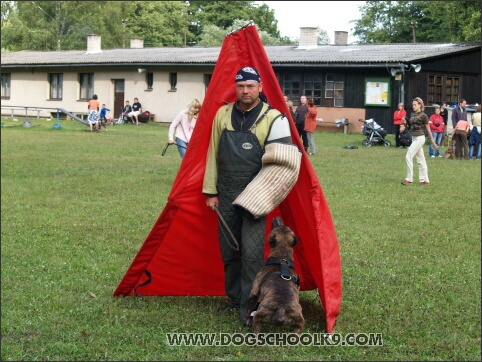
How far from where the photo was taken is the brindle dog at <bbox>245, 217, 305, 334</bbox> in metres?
6.38

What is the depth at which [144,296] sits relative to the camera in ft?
26.3

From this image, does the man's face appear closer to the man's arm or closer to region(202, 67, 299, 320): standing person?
region(202, 67, 299, 320): standing person

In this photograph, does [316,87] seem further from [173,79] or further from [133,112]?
[133,112]

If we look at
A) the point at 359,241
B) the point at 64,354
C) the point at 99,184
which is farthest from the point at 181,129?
the point at 64,354

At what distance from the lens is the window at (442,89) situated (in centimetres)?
4203

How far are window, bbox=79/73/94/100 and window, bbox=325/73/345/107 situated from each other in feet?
57.0

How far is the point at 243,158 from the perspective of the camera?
22.9ft

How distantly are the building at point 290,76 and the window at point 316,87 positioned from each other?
0.18 feet

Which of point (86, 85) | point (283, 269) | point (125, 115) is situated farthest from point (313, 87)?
point (283, 269)

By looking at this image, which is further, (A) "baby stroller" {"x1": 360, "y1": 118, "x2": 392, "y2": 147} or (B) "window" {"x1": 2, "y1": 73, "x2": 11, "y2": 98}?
(B) "window" {"x1": 2, "y1": 73, "x2": 11, "y2": 98}

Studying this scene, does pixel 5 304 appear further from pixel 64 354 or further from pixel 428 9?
pixel 428 9

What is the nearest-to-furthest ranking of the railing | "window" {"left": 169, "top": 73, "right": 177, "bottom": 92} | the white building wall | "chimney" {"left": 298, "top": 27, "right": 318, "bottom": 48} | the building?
the building → the white building wall → "chimney" {"left": 298, "top": 27, "right": 318, "bottom": 48} → "window" {"left": 169, "top": 73, "right": 177, "bottom": 92} → the railing

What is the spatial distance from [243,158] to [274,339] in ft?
5.08

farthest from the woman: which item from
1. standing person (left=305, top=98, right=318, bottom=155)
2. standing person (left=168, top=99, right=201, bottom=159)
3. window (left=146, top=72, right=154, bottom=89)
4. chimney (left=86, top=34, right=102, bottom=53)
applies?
chimney (left=86, top=34, right=102, bottom=53)
